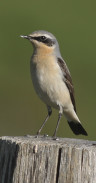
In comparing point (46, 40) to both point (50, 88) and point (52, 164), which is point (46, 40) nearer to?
point (50, 88)

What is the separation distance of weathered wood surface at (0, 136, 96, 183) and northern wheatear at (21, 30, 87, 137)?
2.58 m

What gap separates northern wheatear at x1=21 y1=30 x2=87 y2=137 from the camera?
8141 millimetres

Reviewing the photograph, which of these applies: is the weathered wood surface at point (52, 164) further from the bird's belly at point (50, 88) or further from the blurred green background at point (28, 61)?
the blurred green background at point (28, 61)

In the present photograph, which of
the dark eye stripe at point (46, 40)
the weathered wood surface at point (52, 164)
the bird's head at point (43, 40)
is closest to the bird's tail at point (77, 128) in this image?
the bird's head at point (43, 40)

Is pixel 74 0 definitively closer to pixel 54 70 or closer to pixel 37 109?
pixel 37 109

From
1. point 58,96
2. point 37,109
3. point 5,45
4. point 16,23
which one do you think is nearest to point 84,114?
point 37,109

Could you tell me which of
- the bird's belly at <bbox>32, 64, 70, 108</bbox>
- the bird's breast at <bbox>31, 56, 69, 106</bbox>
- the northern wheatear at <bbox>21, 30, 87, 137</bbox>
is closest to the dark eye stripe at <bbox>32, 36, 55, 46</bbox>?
the northern wheatear at <bbox>21, 30, 87, 137</bbox>

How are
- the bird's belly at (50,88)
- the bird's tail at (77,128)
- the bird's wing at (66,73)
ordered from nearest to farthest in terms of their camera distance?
the bird's belly at (50,88) < the bird's wing at (66,73) < the bird's tail at (77,128)

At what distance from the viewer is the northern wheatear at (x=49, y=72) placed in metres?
8.14

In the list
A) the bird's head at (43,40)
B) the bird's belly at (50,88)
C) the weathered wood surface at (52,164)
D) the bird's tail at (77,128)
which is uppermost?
the bird's head at (43,40)

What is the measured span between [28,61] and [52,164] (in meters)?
11.6

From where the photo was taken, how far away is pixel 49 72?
8.15m

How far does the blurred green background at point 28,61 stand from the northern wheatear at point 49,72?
4.58 metres

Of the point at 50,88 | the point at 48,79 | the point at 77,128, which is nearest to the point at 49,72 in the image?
the point at 48,79
